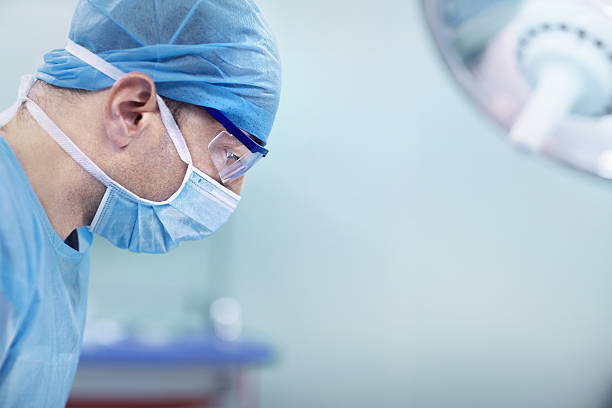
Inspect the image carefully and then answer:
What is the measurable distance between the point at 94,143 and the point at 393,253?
2.70 meters

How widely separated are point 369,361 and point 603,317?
48.2 inches

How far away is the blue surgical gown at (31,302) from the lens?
30.5 inches

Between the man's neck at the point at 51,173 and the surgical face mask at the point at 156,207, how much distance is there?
0.04 feet

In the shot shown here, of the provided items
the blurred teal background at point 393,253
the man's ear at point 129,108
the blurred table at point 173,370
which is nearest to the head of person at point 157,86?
the man's ear at point 129,108

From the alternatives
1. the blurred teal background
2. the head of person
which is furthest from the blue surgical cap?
→ the blurred teal background

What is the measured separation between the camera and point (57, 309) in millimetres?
917

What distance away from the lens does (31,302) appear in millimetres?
825

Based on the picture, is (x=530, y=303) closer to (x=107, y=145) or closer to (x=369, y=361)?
(x=369, y=361)

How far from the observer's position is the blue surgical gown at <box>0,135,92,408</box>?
0.78m

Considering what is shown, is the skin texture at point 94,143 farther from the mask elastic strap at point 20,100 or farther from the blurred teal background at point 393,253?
the blurred teal background at point 393,253

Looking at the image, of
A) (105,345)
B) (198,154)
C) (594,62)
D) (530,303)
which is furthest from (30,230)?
(530,303)

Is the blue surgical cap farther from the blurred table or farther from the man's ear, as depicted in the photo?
the blurred table

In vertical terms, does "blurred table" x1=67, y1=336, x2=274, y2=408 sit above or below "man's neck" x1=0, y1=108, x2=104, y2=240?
below

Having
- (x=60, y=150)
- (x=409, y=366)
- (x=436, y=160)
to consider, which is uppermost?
(x=436, y=160)
